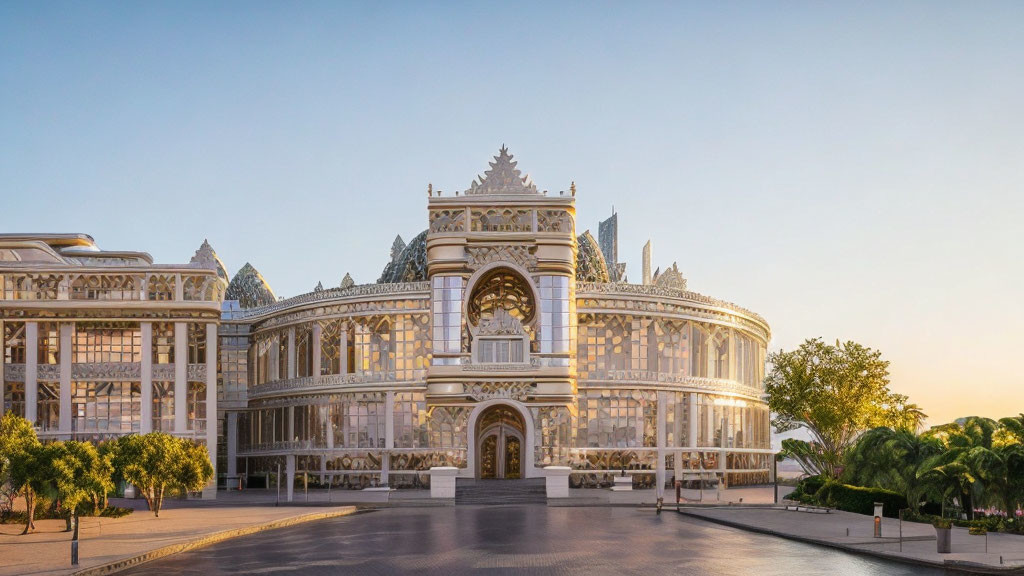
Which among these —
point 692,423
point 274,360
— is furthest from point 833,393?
point 274,360

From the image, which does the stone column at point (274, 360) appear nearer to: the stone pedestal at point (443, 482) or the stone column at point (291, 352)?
the stone column at point (291, 352)

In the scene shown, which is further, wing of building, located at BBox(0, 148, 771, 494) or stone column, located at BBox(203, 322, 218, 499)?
wing of building, located at BBox(0, 148, 771, 494)

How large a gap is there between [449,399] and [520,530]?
26.7 metres

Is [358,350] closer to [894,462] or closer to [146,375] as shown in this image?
[146,375]

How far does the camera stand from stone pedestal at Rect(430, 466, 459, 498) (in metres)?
58.9

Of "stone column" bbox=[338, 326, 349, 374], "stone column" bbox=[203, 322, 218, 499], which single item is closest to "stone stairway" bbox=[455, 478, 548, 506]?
"stone column" bbox=[338, 326, 349, 374]

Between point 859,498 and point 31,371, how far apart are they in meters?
46.0

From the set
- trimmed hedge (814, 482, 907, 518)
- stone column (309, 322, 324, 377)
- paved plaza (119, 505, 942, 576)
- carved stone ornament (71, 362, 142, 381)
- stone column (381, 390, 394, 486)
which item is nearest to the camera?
paved plaza (119, 505, 942, 576)

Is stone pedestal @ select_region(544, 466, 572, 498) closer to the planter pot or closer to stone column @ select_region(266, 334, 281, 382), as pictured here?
stone column @ select_region(266, 334, 281, 382)

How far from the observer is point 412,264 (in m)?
79.8

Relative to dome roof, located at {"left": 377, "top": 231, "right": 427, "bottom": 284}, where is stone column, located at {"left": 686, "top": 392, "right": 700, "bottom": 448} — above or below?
below

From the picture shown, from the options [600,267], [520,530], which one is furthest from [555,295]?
[520,530]

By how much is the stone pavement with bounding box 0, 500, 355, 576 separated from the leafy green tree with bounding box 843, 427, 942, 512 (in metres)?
23.3

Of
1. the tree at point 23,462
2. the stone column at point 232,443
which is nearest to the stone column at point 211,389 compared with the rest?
the stone column at point 232,443
